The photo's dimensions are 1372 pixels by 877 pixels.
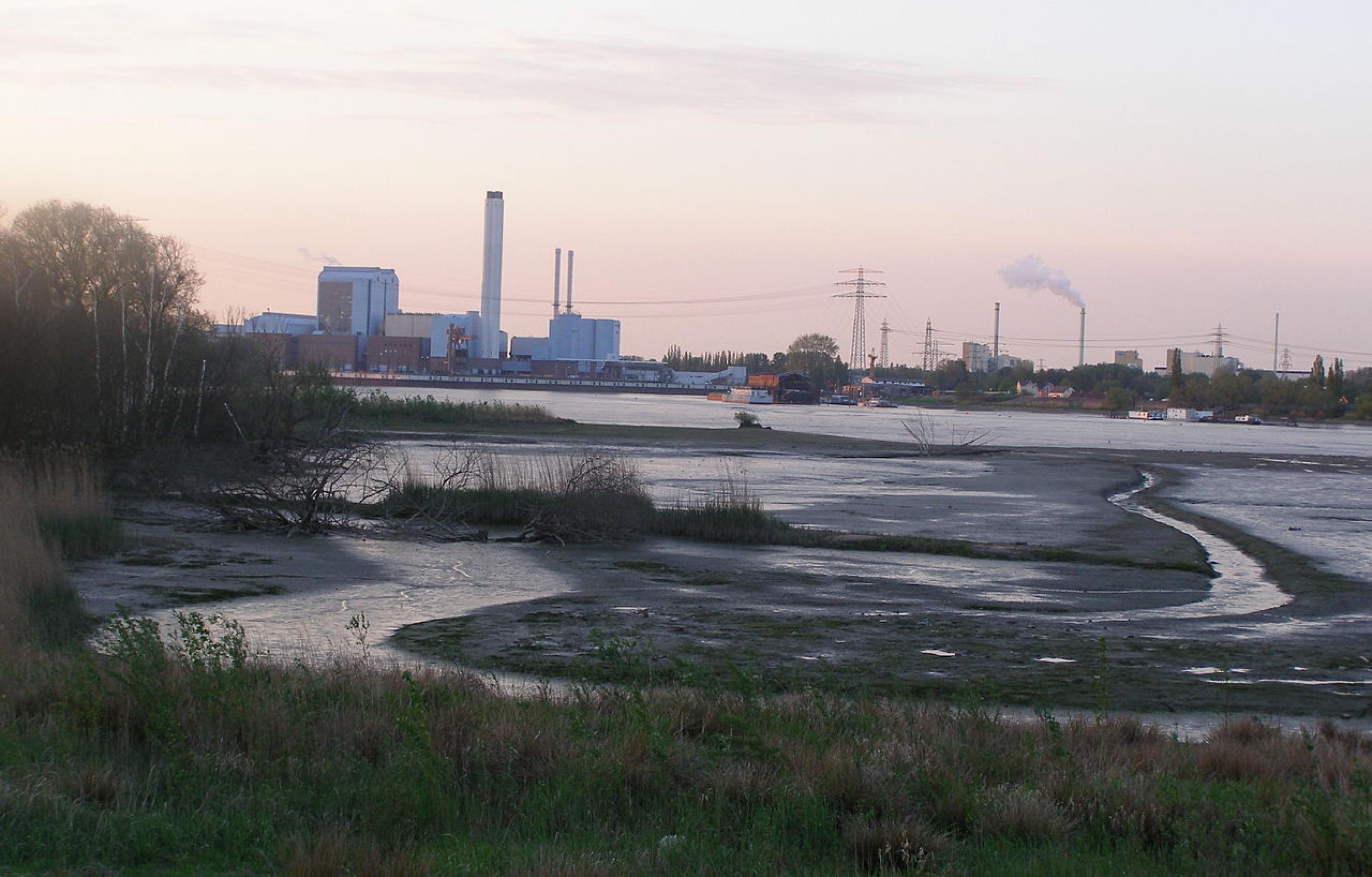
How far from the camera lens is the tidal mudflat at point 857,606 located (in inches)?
520

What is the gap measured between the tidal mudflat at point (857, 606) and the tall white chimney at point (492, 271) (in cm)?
14316

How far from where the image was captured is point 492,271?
574 feet

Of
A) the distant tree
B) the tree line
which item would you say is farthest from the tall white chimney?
the tree line

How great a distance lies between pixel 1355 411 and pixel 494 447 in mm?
151957

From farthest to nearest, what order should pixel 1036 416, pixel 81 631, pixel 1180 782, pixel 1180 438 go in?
pixel 1036 416 < pixel 1180 438 < pixel 81 631 < pixel 1180 782

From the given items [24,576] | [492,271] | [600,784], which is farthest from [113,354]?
[492,271]

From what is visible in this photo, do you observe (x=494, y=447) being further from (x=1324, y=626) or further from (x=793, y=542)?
(x=1324, y=626)

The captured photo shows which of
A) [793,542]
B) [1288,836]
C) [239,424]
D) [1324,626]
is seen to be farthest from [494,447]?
[1288,836]

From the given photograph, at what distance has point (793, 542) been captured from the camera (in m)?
26.4

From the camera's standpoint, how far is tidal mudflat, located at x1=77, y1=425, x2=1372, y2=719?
43.3ft

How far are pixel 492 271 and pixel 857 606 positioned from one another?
161080mm

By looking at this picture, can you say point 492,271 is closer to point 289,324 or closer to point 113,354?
point 289,324

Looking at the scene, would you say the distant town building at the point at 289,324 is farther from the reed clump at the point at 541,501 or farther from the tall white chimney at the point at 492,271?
Result: the reed clump at the point at 541,501

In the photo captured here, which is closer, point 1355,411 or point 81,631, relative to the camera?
point 81,631
